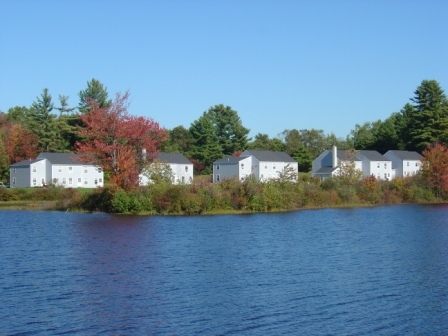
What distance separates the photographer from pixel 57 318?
19219 mm

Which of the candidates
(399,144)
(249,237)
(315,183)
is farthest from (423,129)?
(249,237)

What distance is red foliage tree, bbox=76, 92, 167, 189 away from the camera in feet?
186

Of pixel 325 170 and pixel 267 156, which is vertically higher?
pixel 267 156

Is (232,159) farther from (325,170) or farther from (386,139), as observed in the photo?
(386,139)

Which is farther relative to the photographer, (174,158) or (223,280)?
(174,158)

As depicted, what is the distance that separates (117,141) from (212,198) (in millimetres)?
10365

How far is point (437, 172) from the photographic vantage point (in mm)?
82000

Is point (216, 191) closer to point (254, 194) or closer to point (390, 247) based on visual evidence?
point (254, 194)

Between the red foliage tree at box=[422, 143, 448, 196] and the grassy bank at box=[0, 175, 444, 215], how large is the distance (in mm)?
13691

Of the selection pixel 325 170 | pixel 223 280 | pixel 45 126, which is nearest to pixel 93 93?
pixel 45 126

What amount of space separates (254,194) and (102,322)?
1606 inches

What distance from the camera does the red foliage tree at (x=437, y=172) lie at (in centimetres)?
8119

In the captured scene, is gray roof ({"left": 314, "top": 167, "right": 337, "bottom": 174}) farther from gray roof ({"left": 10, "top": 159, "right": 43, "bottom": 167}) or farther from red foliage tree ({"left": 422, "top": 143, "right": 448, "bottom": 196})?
gray roof ({"left": 10, "top": 159, "right": 43, "bottom": 167})

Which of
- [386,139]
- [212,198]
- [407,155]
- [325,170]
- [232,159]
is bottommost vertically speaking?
[212,198]
